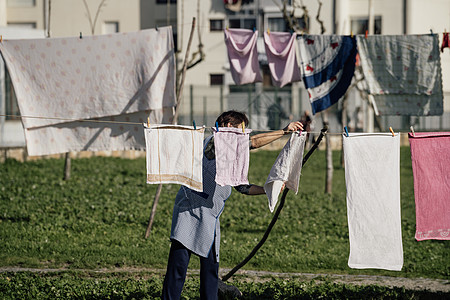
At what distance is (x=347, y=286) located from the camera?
7137 mm

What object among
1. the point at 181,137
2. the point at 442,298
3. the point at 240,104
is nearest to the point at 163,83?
the point at 181,137

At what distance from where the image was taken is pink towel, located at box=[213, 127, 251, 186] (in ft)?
18.3

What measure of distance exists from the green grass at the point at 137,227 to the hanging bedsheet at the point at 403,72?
2061 mm

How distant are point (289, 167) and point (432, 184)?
1181 millimetres

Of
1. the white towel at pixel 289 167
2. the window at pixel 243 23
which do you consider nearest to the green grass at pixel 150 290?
the white towel at pixel 289 167

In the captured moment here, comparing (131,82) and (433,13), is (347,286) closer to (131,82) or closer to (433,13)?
(131,82)

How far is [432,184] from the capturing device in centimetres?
567

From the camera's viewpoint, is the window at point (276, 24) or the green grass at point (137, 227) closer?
the green grass at point (137, 227)

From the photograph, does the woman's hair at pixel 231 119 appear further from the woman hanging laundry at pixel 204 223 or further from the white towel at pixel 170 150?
the white towel at pixel 170 150

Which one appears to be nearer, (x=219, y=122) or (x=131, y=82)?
(x=219, y=122)

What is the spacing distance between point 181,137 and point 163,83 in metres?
3.26

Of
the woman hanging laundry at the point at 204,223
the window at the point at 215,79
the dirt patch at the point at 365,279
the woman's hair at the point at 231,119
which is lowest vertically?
the dirt patch at the point at 365,279

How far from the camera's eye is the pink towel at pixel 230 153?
5570 millimetres

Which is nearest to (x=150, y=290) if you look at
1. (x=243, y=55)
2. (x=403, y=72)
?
(x=243, y=55)
